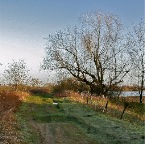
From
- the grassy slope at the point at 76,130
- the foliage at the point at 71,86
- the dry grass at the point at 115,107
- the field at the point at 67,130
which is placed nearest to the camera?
the field at the point at 67,130

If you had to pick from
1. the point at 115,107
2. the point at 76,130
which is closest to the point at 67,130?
the point at 76,130

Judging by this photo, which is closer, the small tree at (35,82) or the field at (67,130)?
the field at (67,130)

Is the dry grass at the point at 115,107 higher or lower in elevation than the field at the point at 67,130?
higher

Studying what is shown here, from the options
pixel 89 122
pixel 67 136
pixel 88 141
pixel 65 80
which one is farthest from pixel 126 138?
pixel 65 80

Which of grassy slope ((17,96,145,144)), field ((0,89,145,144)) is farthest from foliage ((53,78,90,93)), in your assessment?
field ((0,89,145,144))

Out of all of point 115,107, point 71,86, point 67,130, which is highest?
point 71,86

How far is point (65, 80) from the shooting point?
2071 inches

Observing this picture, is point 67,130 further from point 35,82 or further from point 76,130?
point 35,82

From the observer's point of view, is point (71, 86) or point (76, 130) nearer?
point (76, 130)

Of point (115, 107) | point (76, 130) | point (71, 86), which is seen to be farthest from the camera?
point (71, 86)

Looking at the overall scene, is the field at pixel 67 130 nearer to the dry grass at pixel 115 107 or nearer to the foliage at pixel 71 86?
the dry grass at pixel 115 107

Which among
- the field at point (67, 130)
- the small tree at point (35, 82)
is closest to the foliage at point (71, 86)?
the small tree at point (35, 82)

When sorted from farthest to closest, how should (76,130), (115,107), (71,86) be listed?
(71,86) → (115,107) → (76,130)

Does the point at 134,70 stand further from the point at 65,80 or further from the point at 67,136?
the point at 67,136
